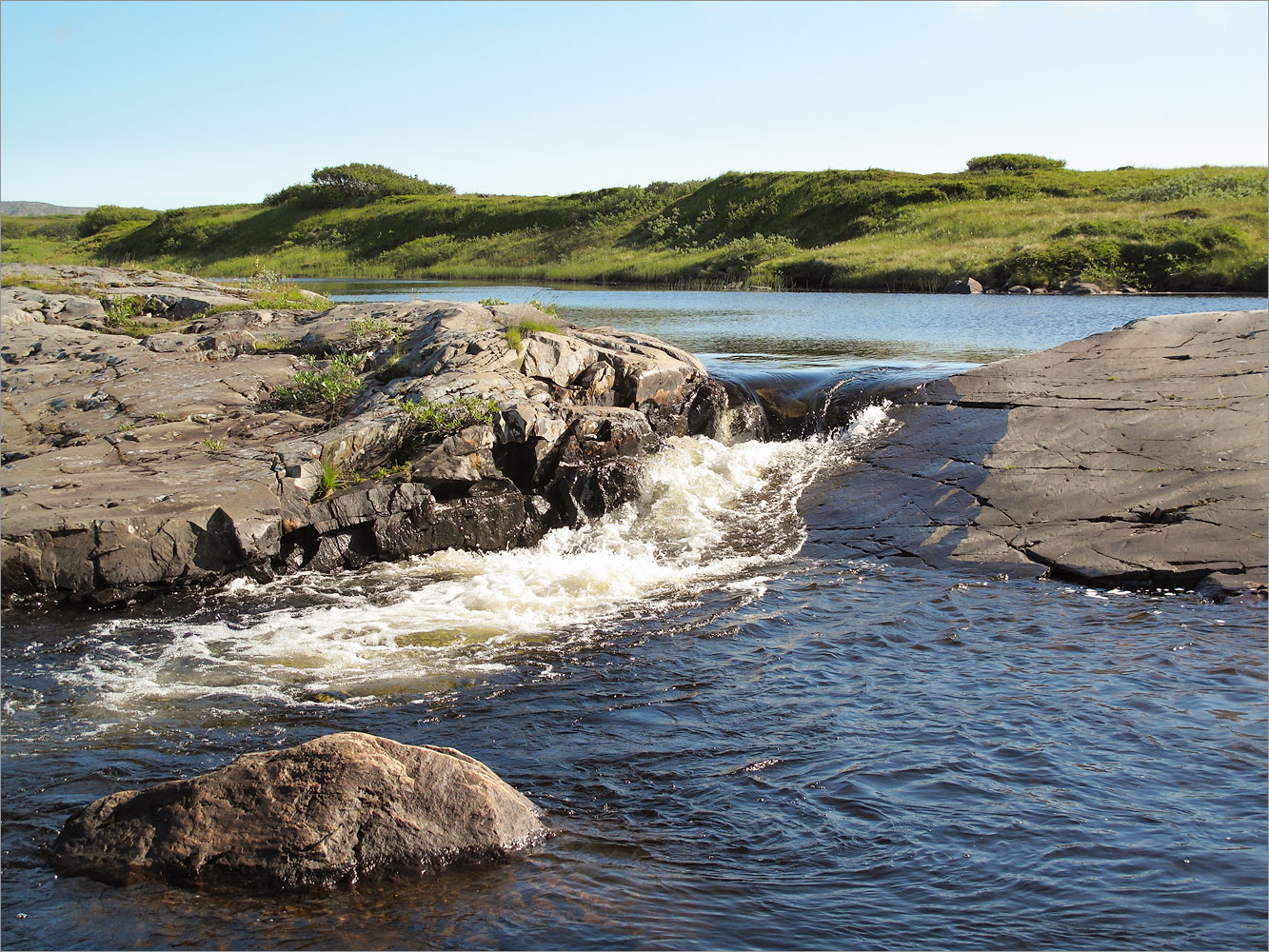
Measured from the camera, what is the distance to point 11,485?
33.4ft

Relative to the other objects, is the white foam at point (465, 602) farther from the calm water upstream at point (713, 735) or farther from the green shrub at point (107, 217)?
the green shrub at point (107, 217)

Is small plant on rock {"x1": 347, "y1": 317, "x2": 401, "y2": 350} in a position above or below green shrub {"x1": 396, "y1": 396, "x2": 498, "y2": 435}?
above

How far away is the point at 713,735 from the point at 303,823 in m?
2.86

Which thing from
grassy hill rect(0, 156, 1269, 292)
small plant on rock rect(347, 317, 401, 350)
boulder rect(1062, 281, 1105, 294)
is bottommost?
small plant on rock rect(347, 317, 401, 350)

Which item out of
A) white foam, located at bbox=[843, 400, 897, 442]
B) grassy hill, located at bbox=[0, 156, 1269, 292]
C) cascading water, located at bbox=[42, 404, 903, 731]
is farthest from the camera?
grassy hill, located at bbox=[0, 156, 1269, 292]

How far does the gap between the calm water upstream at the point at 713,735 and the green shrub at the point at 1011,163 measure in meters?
61.6

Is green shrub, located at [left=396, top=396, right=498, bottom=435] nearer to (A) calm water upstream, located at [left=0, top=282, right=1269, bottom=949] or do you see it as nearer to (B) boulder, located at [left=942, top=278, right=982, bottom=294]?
(A) calm water upstream, located at [left=0, top=282, right=1269, bottom=949]

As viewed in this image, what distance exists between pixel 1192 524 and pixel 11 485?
12.8m

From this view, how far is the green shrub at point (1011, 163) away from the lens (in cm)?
6400

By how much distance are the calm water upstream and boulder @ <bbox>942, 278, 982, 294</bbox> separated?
2809 centimetres

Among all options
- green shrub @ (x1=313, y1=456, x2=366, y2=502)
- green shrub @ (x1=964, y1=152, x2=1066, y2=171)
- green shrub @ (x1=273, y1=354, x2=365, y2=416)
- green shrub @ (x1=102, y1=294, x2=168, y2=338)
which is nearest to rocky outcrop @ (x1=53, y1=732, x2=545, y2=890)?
green shrub @ (x1=313, y1=456, x2=366, y2=502)

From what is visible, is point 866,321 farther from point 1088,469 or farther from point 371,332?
point 371,332

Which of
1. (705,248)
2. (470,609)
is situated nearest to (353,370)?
(470,609)

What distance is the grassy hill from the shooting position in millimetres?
37938
